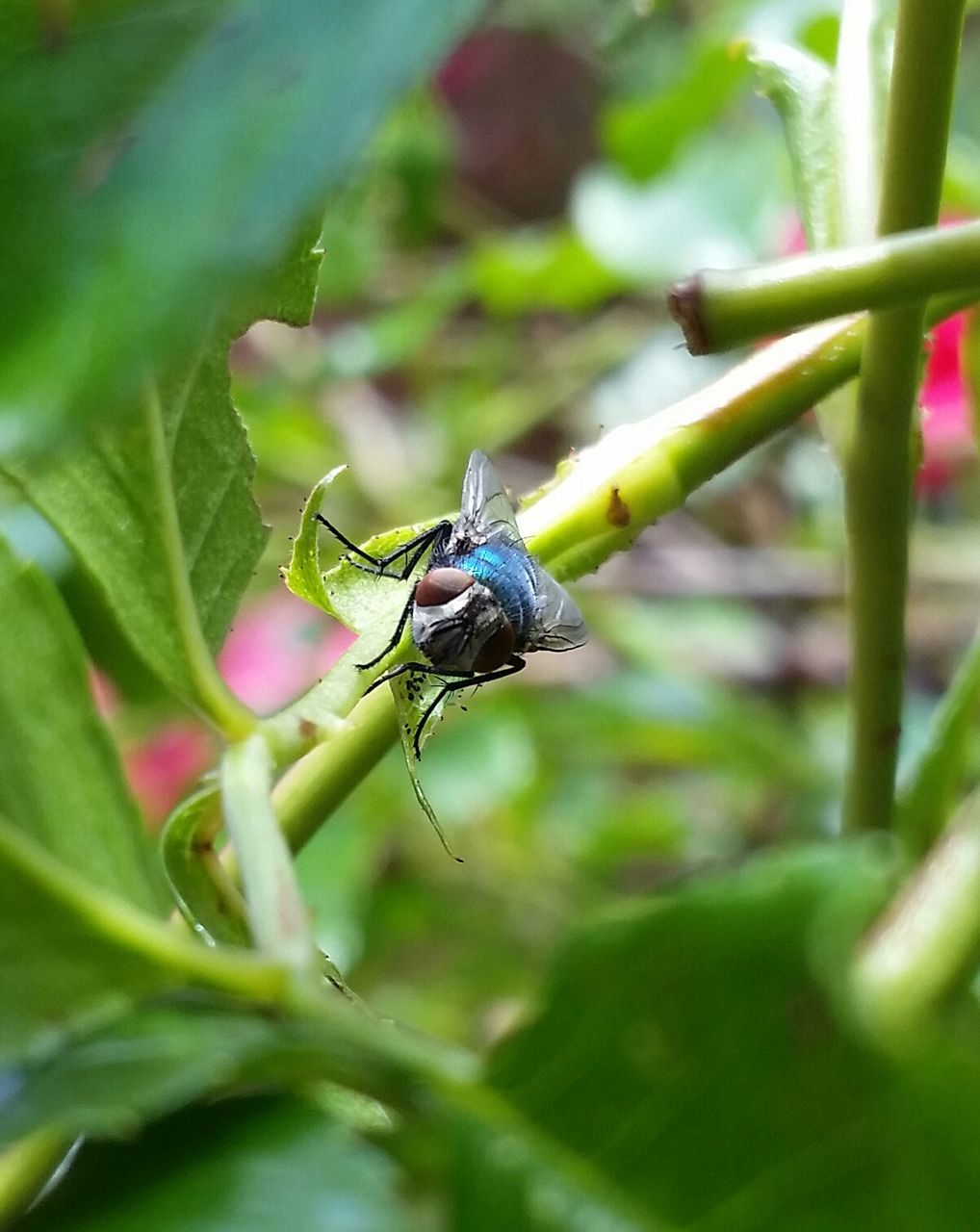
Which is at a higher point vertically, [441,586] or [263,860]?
[441,586]

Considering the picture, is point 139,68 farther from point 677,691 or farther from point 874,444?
point 677,691

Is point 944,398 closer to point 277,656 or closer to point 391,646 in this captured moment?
point 277,656

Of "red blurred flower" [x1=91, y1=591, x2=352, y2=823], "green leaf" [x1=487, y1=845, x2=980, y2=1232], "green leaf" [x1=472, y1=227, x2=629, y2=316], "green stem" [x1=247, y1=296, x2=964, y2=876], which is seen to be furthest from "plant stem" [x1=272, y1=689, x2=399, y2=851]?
"green leaf" [x1=472, y1=227, x2=629, y2=316]

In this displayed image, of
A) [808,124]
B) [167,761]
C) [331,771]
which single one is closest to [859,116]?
[808,124]

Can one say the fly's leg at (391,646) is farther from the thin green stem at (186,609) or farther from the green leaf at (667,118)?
the green leaf at (667,118)

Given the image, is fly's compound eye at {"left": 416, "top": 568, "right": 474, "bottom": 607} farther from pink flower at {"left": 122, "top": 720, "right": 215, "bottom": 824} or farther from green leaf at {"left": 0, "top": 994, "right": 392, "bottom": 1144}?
pink flower at {"left": 122, "top": 720, "right": 215, "bottom": 824}

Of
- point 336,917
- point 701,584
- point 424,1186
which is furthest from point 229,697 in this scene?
point 701,584
